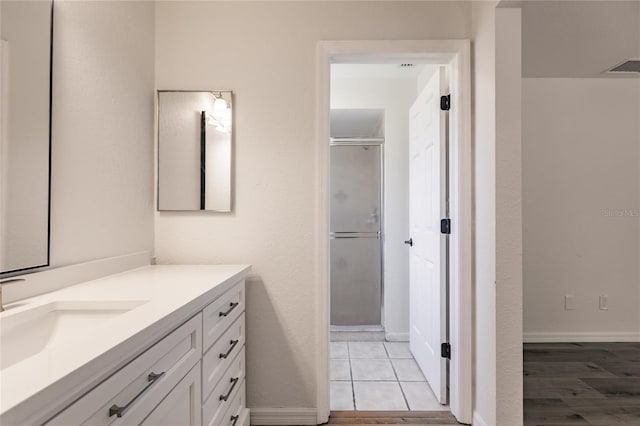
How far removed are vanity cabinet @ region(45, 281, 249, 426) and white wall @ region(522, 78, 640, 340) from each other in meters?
2.70

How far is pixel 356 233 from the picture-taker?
3.76 metres

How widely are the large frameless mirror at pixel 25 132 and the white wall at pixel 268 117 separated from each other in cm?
75

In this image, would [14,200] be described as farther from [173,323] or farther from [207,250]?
[207,250]

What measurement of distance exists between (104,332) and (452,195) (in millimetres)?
1747

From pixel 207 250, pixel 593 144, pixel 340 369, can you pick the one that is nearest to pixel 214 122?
pixel 207 250

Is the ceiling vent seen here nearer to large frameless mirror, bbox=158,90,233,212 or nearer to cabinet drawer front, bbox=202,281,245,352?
large frameless mirror, bbox=158,90,233,212

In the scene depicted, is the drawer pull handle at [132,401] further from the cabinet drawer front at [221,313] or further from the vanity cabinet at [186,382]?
the cabinet drawer front at [221,313]

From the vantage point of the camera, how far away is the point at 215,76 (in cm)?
198

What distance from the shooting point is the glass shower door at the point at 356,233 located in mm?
3738

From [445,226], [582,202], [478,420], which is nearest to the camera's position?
[478,420]

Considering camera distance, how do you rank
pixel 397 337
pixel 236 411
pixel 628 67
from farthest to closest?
pixel 397 337 → pixel 628 67 → pixel 236 411

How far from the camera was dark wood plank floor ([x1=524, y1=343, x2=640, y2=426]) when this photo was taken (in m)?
2.02

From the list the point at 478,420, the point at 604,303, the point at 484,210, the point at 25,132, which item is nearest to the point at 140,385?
the point at 25,132

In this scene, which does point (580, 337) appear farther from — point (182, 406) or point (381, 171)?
point (182, 406)
